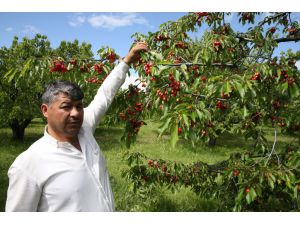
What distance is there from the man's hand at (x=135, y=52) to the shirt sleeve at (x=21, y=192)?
1.57 m

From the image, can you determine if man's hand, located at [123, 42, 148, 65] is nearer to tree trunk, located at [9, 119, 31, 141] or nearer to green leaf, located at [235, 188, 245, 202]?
green leaf, located at [235, 188, 245, 202]

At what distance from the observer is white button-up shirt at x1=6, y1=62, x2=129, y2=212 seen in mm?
1573

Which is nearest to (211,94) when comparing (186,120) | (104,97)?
(186,120)

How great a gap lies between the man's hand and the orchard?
0.09 meters

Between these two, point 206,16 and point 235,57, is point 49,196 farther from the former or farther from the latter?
point 206,16

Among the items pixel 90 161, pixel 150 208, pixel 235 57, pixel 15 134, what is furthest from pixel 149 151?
pixel 90 161

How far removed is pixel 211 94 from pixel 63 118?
1.12m

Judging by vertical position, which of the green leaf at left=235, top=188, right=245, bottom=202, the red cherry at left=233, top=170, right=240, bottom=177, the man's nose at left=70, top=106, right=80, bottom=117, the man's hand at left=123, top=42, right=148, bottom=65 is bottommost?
the green leaf at left=235, top=188, right=245, bottom=202

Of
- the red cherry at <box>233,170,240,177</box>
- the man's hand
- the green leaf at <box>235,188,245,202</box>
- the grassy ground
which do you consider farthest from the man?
the grassy ground

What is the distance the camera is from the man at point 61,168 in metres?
1.58

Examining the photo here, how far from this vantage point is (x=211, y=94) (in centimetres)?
227

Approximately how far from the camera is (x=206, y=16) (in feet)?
13.4

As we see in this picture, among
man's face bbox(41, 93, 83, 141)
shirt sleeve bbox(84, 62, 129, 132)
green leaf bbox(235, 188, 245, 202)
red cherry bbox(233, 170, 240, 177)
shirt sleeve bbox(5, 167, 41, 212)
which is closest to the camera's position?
shirt sleeve bbox(5, 167, 41, 212)

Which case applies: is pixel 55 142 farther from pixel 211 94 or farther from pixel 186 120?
pixel 211 94
